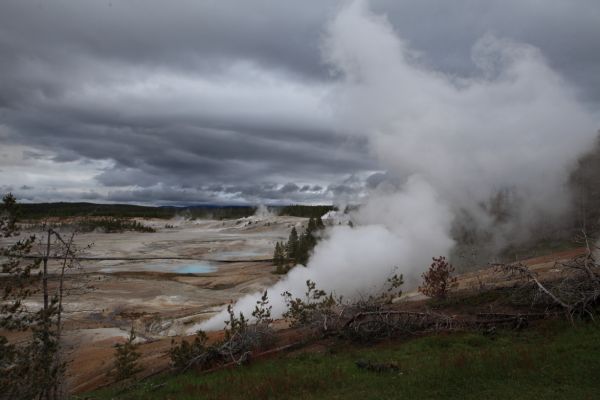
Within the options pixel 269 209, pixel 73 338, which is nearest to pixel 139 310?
pixel 73 338

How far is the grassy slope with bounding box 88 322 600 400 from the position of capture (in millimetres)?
8219

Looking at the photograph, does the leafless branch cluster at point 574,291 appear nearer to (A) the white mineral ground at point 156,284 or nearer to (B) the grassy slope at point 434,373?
(B) the grassy slope at point 434,373

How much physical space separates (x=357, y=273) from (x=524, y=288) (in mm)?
19240

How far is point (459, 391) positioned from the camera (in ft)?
27.1

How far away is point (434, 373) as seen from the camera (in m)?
9.16

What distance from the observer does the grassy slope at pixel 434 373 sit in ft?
27.0

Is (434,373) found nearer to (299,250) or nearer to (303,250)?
(303,250)

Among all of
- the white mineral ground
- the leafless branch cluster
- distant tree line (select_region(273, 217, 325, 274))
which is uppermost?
the leafless branch cluster

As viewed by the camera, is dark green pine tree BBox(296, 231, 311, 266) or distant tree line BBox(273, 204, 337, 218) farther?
distant tree line BBox(273, 204, 337, 218)

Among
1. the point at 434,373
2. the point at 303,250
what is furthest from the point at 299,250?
the point at 434,373

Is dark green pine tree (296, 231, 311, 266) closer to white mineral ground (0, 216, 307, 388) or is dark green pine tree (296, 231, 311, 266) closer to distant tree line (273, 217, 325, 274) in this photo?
distant tree line (273, 217, 325, 274)

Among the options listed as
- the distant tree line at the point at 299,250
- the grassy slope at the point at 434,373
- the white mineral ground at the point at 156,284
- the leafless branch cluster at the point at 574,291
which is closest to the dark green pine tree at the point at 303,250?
the distant tree line at the point at 299,250

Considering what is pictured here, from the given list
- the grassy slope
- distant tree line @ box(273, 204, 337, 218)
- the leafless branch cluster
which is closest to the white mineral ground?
the grassy slope

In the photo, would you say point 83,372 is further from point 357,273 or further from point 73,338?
point 357,273
